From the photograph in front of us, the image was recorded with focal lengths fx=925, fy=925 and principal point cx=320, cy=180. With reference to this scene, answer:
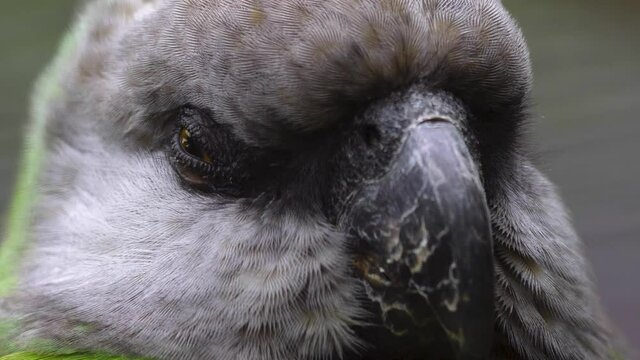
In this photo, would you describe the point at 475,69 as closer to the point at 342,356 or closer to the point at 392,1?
the point at 392,1

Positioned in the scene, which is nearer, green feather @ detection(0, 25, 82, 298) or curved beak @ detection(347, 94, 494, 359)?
curved beak @ detection(347, 94, 494, 359)

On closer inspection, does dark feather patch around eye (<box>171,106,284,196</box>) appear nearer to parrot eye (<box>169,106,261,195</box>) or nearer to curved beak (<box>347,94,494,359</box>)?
parrot eye (<box>169,106,261,195</box>)

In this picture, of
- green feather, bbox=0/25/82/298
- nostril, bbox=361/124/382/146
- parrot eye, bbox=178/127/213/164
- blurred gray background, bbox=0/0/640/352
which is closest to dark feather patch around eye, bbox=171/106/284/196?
parrot eye, bbox=178/127/213/164

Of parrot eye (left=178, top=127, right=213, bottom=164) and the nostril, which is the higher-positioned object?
parrot eye (left=178, top=127, right=213, bottom=164)

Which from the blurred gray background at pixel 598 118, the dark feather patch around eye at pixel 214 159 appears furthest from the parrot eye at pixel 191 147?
the blurred gray background at pixel 598 118

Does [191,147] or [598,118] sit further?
[598,118]

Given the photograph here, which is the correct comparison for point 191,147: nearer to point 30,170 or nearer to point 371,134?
point 371,134

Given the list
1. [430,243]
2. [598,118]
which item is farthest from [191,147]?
[598,118]
